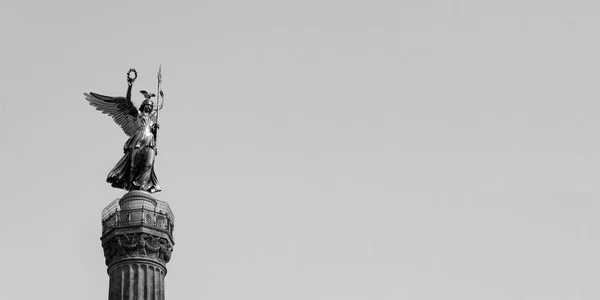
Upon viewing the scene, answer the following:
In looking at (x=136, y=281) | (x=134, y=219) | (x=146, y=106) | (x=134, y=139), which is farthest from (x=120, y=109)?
(x=136, y=281)

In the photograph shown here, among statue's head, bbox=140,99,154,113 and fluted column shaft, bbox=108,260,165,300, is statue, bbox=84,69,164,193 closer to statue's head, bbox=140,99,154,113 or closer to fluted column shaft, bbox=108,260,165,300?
statue's head, bbox=140,99,154,113

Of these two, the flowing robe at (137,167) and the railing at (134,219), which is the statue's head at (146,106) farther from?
the railing at (134,219)

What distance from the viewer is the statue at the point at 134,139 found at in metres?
45.3

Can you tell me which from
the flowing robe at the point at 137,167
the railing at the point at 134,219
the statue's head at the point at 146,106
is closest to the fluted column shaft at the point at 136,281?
the railing at the point at 134,219

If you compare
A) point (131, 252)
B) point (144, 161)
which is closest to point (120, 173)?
point (144, 161)

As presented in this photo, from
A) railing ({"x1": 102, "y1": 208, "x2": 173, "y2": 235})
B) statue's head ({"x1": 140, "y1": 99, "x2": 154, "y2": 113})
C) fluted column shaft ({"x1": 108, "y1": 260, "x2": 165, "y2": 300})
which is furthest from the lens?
statue's head ({"x1": 140, "y1": 99, "x2": 154, "y2": 113})

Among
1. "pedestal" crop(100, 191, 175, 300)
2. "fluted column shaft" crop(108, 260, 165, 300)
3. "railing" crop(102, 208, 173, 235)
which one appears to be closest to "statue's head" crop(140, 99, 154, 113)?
"pedestal" crop(100, 191, 175, 300)

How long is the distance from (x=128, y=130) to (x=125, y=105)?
3.71 feet

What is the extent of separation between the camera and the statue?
45.3 meters

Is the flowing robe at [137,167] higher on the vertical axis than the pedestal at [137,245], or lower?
higher

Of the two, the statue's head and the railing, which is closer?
the railing

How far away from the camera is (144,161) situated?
4553 centimetres

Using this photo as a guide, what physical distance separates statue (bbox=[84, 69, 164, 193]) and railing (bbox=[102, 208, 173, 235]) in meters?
1.50

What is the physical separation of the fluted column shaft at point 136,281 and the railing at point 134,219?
5.40 ft
